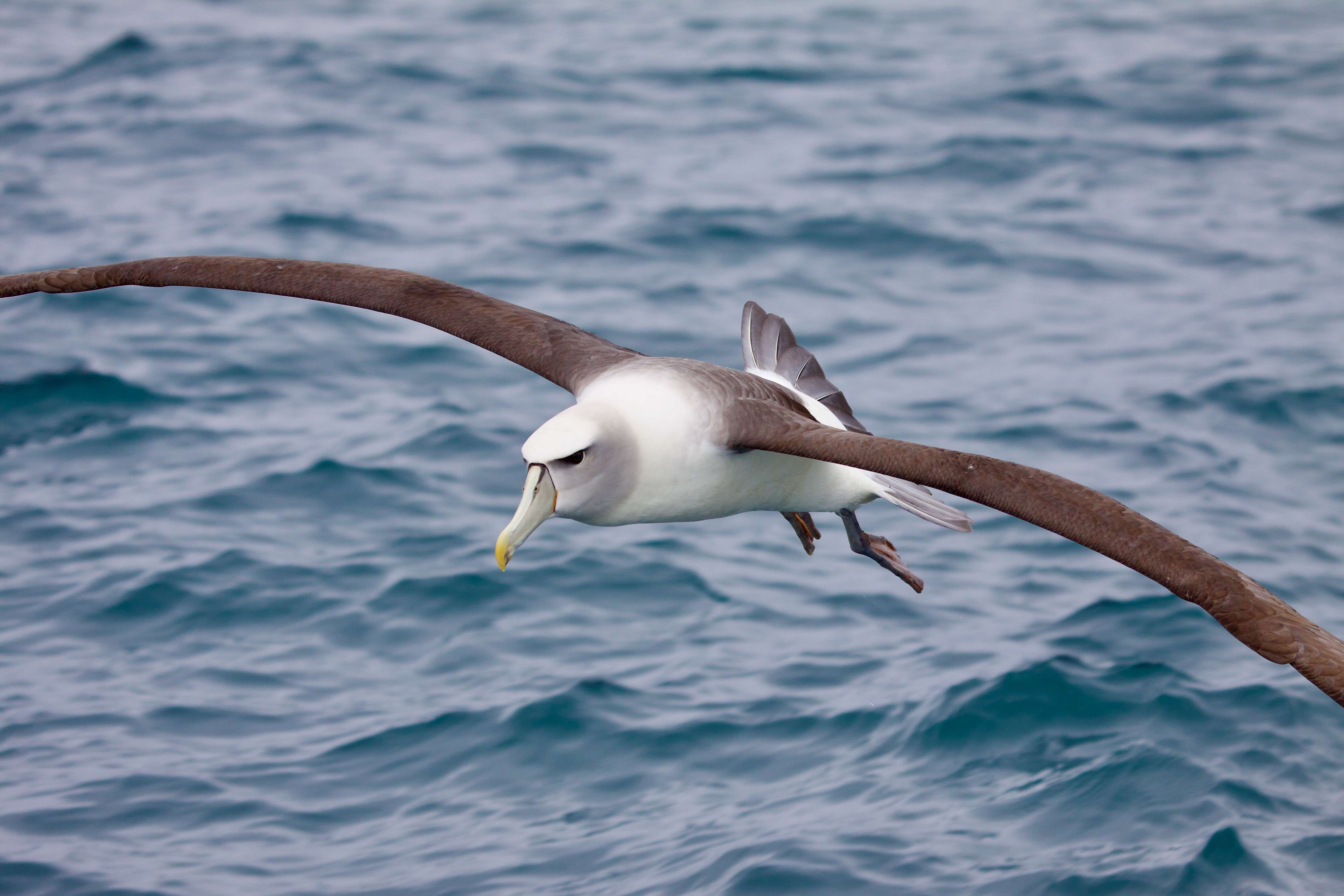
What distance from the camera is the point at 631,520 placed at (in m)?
6.25

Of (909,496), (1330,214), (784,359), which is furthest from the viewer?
(1330,214)

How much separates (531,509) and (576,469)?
285 mm

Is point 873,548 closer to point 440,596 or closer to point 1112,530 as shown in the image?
point 1112,530

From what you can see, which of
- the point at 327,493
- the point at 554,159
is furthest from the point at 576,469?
the point at 554,159

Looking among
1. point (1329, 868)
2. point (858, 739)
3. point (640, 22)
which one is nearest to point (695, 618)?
point (858, 739)

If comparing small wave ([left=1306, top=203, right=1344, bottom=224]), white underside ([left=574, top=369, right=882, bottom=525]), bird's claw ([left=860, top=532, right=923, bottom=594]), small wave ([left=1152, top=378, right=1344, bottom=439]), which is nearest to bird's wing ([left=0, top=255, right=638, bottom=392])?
white underside ([left=574, top=369, right=882, bottom=525])

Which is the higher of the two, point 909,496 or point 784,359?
point 784,359

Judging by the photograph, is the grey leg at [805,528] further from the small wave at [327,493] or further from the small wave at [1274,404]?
the small wave at [1274,404]

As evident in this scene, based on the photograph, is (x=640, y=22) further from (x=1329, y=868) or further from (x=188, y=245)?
(x=1329, y=868)

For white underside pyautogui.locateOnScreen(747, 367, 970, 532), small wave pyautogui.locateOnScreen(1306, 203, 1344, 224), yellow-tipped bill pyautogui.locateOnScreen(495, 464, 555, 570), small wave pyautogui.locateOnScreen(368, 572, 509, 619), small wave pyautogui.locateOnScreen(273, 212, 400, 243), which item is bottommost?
small wave pyautogui.locateOnScreen(368, 572, 509, 619)

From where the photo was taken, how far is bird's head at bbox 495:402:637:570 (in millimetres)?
5641

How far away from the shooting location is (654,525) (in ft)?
33.2

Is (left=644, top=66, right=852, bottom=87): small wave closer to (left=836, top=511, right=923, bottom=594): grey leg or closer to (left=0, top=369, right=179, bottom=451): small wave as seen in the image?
(left=0, top=369, right=179, bottom=451): small wave

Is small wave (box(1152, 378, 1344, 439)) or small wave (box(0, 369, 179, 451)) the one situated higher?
small wave (box(0, 369, 179, 451))
